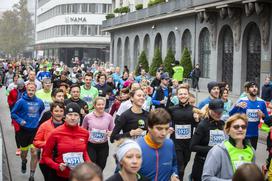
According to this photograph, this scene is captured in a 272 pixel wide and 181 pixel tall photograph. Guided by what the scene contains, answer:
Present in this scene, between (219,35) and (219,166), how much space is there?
29.6 m

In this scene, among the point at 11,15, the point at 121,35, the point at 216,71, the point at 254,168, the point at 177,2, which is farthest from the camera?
the point at 11,15

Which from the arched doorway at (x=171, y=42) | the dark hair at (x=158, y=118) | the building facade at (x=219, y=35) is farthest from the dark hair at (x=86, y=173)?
the arched doorway at (x=171, y=42)

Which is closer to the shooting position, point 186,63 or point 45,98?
point 45,98

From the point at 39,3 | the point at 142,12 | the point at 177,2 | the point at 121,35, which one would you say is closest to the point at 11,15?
the point at 39,3

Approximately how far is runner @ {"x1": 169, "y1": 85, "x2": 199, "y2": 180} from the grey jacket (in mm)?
3492

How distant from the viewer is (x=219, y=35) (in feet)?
113

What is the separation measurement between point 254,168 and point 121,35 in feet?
179

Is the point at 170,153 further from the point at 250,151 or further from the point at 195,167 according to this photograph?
the point at 195,167

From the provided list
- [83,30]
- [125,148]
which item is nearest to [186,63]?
[125,148]

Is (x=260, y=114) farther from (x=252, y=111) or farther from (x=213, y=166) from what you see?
(x=213, y=166)

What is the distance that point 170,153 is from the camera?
5941 millimetres

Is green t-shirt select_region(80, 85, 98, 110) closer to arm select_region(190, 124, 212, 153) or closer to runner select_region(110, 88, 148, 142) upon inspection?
runner select_region(110, 88, 148, 142)

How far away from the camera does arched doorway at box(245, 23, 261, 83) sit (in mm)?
30281

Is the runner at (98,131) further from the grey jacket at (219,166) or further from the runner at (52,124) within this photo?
the grey jacket at (219,166)
